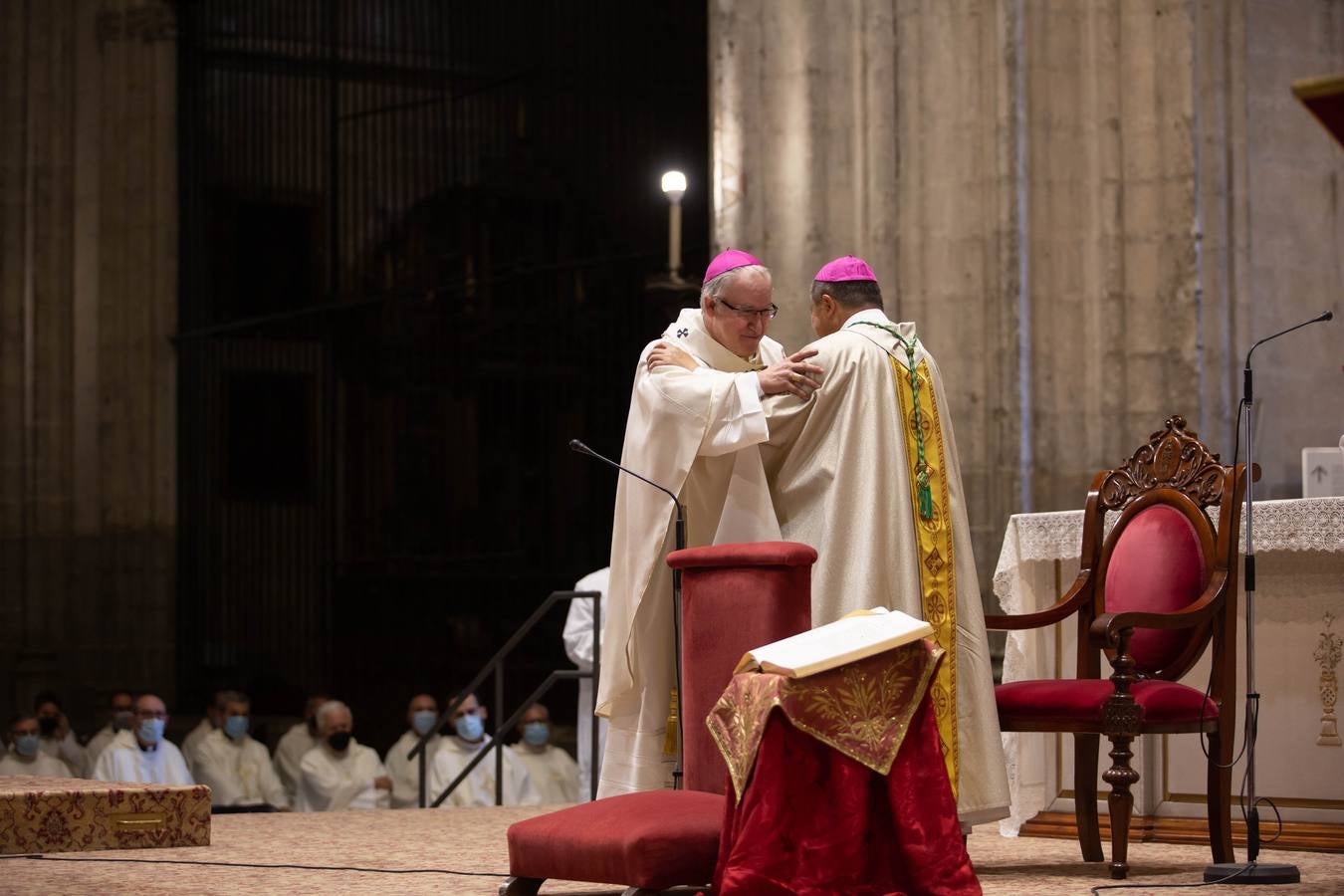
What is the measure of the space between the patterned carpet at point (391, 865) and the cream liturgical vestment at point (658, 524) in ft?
1.25

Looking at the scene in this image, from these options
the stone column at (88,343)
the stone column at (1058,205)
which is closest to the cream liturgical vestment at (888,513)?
the stone column at (1058,205)

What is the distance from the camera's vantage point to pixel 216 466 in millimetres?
14383

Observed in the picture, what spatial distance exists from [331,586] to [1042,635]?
9.35 metres

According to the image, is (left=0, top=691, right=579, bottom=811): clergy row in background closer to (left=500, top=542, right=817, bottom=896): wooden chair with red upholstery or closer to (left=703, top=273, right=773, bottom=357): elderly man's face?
(left=703, top=273, right=773, bottom=357): elderly man's face

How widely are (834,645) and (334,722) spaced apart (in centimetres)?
871

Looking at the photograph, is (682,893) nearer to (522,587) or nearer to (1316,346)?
(1316,346)

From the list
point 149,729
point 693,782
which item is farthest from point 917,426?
point 149,729

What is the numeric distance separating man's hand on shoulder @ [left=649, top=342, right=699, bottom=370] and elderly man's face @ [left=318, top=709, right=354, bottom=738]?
7737mm

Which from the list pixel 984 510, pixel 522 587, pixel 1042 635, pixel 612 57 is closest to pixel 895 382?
pixel 1042 635

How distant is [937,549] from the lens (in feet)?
14.9

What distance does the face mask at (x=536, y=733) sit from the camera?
11.4 m

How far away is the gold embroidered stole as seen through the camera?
4469mm

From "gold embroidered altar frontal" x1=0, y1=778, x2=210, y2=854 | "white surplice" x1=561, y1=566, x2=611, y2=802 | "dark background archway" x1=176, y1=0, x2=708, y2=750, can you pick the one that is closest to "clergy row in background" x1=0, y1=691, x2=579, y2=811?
"white surplice" x1=561, y1=566, x2=611, y2=802

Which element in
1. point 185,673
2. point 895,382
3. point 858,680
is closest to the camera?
point 858,680
